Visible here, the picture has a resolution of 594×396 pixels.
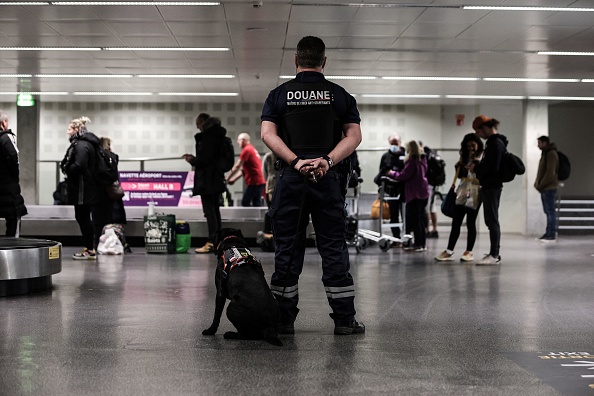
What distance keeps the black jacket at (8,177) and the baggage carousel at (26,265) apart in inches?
55.6

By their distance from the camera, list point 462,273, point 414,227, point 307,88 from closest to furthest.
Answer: point 307,88 < point 462,273 < point 414,227

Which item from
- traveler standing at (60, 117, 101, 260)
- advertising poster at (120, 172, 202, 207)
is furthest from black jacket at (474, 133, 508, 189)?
advertising poster at (120, 172, 202, 207)

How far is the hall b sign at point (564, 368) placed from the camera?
339 cm

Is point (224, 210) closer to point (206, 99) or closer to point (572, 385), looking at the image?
point (206, 99)

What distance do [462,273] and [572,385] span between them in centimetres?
502

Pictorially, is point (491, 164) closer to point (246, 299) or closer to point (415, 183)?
point (415, 183)

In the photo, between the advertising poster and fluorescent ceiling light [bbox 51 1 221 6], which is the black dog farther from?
the advertising poster

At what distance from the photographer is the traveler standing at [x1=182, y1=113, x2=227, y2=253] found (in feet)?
34.6

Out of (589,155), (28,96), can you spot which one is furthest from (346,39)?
(589,155)

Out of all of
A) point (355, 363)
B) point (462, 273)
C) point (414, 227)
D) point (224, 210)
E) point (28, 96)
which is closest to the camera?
point (355, 363)

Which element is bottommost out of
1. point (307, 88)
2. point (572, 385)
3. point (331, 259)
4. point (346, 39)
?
point (572, 385)

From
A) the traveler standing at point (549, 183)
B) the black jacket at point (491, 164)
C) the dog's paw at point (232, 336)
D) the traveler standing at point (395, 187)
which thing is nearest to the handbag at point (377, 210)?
the traveler standing at point (395, 187)

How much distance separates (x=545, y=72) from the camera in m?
14.7

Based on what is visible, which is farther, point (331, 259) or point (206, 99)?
point (206, 99)
